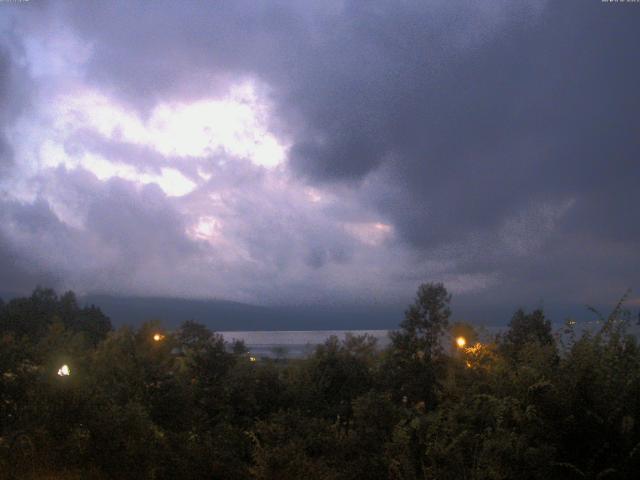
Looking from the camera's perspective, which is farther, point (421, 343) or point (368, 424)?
point (421, 343)

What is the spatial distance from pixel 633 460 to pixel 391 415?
2.90 m

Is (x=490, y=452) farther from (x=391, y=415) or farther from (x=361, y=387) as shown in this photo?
(x=361, y=387)

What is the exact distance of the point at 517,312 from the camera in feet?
110

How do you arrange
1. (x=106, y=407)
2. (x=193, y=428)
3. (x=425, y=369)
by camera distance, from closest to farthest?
(x=106, y=407) → (x=193, y=428) → (x=425, y=369)

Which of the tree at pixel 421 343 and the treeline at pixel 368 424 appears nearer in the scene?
the treeline at pixel 368 424

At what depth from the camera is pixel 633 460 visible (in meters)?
5.57

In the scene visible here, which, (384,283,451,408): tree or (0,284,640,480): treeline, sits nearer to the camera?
(0,284,640,480): treeline

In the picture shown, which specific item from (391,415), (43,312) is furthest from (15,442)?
(43,312)

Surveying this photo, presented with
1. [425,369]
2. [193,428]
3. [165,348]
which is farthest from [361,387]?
[193,428]

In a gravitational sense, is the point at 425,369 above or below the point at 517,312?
below

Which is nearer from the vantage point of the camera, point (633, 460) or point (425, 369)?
point (633, 460)

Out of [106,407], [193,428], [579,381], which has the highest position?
[579,381]

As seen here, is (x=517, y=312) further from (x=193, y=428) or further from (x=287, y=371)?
(x=193, y=428)

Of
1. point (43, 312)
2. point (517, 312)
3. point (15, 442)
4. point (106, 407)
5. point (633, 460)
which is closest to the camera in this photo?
point (633, 460)
